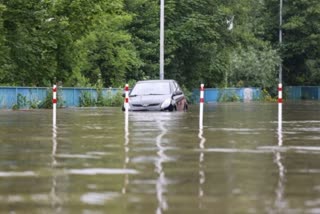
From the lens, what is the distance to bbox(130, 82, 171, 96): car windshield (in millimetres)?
29812

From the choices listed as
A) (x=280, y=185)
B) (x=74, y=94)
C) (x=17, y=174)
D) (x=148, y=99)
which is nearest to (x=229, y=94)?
(x=74, y=94)

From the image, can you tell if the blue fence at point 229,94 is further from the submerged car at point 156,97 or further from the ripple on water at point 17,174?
the ripple on water at point 17,174

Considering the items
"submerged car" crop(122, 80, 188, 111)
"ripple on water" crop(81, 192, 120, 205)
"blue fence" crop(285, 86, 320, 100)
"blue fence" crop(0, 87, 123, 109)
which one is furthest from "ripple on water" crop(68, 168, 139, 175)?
"blue fence" crop(285, 86, 320, 100)

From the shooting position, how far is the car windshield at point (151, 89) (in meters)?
29.8

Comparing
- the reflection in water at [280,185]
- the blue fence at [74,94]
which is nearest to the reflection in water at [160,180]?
the reflection in water at [280,185]

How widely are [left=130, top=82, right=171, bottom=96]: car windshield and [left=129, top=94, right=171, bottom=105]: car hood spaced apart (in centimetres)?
41

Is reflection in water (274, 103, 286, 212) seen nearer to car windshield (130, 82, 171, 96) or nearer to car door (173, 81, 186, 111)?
car door (173, 81, 186, 111)

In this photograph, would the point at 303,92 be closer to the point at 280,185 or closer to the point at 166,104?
the point at 166,104

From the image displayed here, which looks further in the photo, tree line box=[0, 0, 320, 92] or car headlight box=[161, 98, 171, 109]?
tree line box=[0, 0, 320, 92]

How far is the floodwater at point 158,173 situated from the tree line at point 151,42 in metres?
22.1

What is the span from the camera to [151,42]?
184ft

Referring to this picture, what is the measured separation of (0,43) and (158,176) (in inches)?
1121

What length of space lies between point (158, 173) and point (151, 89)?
2093cm

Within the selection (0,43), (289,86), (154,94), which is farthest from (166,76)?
(289,86)
